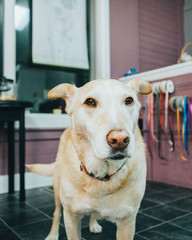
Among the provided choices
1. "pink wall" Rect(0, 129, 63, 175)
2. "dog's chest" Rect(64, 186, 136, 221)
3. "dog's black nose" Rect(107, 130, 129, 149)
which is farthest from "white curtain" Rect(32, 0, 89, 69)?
"dog's black nose" Rect(107, 130, 129, 149)

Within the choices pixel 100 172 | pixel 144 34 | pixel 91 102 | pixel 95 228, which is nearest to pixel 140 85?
pixel 91 102

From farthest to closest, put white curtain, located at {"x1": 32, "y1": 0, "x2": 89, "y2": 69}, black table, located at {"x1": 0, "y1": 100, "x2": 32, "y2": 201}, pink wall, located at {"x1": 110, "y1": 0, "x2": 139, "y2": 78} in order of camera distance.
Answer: pink wall, located at {"x1": 110, "y1": 0, "x2": 139, "y2": 78}
white curtain, located at {"x1": 32, "y1": 0, "x2": 89, "y2": 69}
black table, located at {"x1": 0, "y1": 100, "x2": 32, "y2": 201}

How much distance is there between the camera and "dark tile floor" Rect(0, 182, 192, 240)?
4.90ft

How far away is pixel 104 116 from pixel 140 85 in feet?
1.38

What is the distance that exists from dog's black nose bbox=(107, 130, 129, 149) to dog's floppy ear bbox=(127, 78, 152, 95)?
1.55 feet

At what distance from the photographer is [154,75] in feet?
9.64

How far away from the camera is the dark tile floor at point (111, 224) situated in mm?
1493

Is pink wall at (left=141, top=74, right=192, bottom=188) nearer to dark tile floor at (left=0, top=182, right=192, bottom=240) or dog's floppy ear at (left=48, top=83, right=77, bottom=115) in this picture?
dark tile floor at (left=0, top=182, right=192, bottom=240)

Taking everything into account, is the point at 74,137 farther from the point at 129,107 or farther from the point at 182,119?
the point at 182,119

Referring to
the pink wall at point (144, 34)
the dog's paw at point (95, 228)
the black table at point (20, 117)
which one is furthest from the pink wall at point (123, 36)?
the dog's paw at point (95, 228)

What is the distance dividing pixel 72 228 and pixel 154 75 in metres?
2.31

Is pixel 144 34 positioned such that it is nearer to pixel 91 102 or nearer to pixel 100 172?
pixel 91 102

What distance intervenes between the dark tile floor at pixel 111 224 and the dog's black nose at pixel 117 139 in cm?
90

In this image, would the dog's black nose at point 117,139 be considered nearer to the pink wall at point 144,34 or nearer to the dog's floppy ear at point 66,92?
the dog's floppy ear at point 66,92
